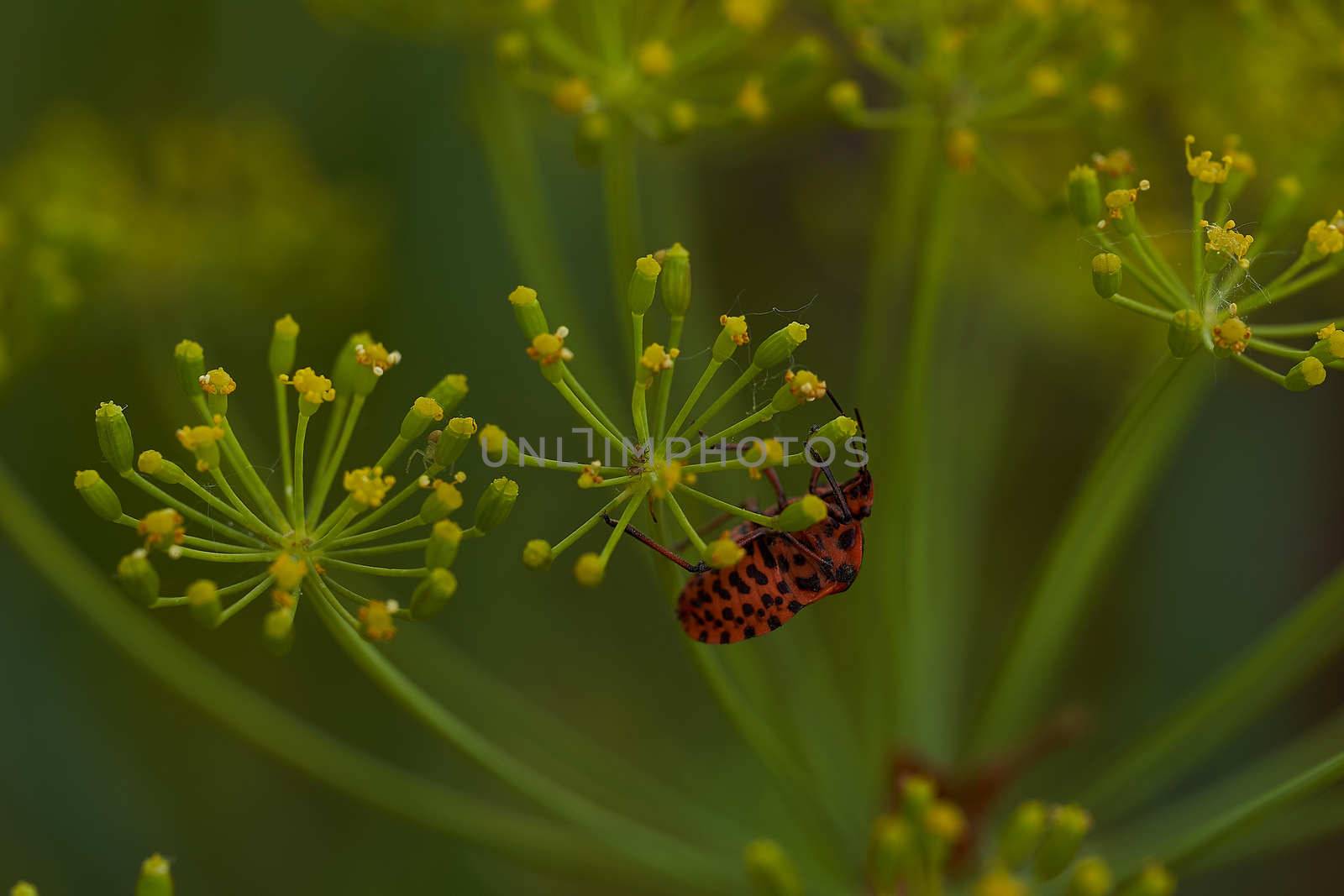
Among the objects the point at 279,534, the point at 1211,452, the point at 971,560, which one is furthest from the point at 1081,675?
the point at 279,534

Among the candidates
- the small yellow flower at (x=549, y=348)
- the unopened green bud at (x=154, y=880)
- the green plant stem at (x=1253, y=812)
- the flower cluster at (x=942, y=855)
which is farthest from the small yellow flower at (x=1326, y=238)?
the unopened green bud at (x=154, y=880)

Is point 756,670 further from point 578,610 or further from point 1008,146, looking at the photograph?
point 1008,146

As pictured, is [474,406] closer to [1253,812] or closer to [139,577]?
[139,577]

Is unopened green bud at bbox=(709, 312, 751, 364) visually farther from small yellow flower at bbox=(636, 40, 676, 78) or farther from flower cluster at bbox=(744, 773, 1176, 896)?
small yellow flower at bbox=(636, 40, 676, 78)

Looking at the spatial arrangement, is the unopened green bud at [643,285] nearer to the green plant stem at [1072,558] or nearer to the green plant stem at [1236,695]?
the green plant stem at [1072,558]

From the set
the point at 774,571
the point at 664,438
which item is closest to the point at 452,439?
the point at 664,438
